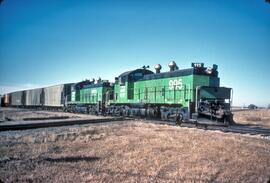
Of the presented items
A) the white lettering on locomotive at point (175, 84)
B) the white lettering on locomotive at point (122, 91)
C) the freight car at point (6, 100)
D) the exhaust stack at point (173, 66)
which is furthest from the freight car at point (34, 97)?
the white lettering on locomotive at point (175, 84)

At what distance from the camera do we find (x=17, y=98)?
70.2 metres

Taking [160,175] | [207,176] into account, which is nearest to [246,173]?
[207,176]

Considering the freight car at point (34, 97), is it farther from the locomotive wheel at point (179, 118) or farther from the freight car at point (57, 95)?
the locomotive wheel at point (179, 118)

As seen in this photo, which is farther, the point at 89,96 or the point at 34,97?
the point at 34,97

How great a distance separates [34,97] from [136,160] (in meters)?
54.5

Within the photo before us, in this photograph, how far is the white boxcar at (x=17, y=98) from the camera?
66619mm

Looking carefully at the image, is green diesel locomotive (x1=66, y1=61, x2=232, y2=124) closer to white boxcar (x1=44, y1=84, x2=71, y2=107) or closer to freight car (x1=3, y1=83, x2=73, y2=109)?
white boxcar (x1=44, y1=84, x2=71, y2=107)

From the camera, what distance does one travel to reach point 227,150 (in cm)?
1036

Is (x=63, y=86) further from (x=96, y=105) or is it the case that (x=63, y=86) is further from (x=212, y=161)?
(x=212, y=161)

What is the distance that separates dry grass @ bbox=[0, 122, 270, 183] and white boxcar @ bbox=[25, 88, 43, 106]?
1732 inches

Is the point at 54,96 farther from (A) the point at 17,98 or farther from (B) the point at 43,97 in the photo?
(A) the point at 17,98

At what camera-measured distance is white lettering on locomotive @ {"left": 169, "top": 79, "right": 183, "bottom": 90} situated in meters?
21.4

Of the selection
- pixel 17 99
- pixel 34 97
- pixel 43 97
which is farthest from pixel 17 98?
pixel 43 97

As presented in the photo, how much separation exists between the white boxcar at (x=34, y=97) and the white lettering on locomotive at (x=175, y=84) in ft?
127
